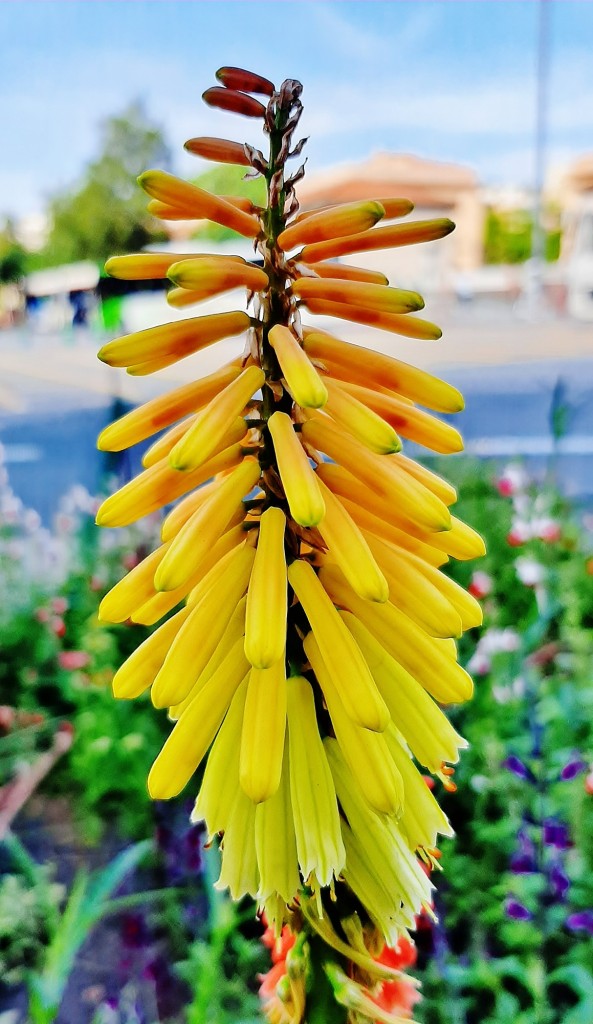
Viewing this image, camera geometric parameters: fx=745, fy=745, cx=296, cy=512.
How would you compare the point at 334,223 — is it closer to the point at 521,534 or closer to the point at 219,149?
the point at 219,149

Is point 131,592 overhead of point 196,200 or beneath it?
beneath

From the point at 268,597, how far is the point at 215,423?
193 millimetres

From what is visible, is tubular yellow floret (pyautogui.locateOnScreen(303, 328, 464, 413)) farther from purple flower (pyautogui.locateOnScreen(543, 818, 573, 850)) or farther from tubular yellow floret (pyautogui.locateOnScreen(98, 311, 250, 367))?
purple flower (pyautogui.locateOnScreen(543, 818, 573, 850))

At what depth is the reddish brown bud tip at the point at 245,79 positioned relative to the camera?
0.83 meters

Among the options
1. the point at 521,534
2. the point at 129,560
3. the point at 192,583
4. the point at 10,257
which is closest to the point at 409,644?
the point at 192,583

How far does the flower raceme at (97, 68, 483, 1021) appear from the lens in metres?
0.79

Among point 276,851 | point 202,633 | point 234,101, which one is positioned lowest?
point 276,851

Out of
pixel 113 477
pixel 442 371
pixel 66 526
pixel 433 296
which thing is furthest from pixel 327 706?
pixel 433 296

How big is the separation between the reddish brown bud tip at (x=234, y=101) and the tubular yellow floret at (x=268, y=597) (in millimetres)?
440

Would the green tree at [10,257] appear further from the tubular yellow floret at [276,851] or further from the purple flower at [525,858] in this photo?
the tubular yellow floret at [276,851]

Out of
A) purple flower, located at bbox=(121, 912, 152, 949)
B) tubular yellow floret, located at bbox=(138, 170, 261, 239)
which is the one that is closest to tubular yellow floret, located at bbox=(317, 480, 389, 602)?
tubular yellow floret, located at bbox=(138, 170, 261, 239)

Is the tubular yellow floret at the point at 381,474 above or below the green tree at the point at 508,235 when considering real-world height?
below

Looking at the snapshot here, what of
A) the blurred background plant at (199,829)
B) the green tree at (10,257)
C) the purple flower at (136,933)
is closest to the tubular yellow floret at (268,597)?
the blurred background plant at (199,829)

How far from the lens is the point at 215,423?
79 cm
